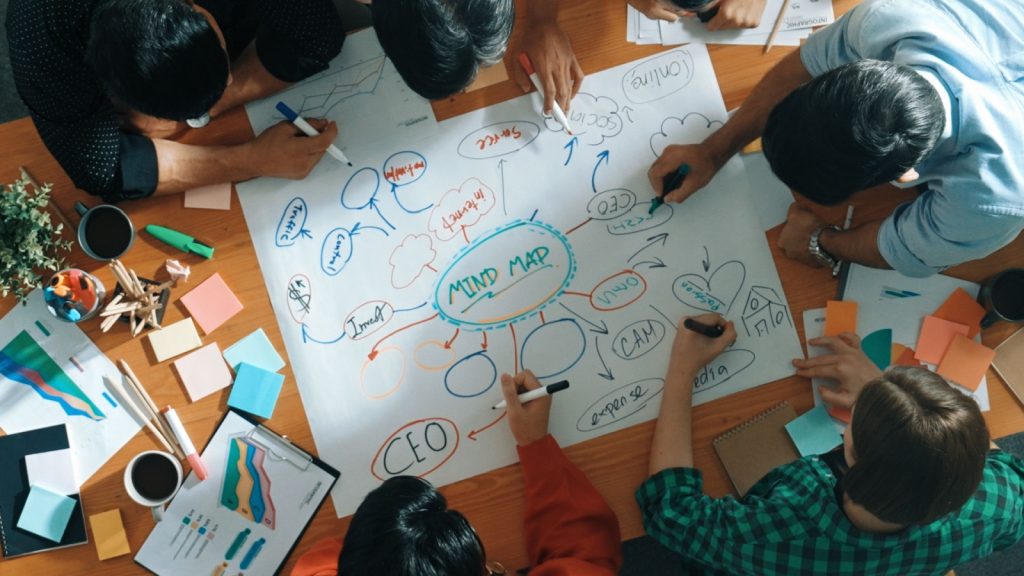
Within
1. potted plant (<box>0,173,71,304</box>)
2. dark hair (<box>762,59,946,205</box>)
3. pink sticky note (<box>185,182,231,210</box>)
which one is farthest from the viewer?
pink sticky note (<box>185,182,231,210</box>)

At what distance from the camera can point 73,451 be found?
1.21 m

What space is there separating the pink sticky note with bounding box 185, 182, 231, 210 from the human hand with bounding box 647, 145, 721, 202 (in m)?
0.71

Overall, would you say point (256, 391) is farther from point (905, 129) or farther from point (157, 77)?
point (905, 129)

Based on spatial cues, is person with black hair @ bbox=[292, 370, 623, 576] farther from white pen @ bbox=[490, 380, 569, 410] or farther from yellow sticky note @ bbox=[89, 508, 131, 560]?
yellow sticky note @ bbox=[89, 508, 131, 560]

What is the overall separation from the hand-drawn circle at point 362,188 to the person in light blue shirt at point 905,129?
0.48 meters

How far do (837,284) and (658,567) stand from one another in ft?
2.80

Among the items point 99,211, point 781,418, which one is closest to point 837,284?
point 781,418

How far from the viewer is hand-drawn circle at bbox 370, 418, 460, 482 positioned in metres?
1.20

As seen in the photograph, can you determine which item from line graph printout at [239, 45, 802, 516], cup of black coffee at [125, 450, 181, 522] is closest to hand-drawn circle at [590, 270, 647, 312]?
line graph printout at [239, 45, 802, 516]

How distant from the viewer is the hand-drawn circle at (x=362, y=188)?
4.09ft

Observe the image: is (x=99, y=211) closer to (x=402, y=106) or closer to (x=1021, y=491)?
(x=402, y=106)

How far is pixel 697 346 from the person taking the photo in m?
1.19

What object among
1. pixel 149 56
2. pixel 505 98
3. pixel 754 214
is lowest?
pixel 754 214

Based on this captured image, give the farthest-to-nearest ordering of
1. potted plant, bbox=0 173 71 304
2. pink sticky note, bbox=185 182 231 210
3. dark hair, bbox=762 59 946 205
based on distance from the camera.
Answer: pink sticky note, bbox=185 182 231 210 < potted plant, bbox=0 173 71 304 < dark hair, bbox=762 59 946 205
